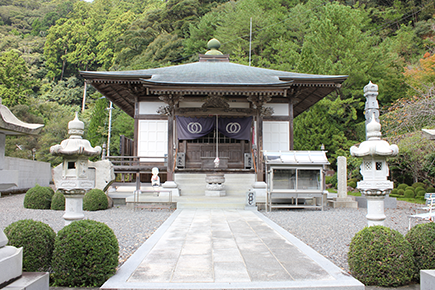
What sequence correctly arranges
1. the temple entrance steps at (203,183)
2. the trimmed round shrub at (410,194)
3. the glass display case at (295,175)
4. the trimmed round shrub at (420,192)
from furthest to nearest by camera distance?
1. the trimmed round shrub at (410,194)
2. the trimmed round shrub at (420,192)
3. the temple entrance steps at (203,183)
4. the glass display case at (295,175)

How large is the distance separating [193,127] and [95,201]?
5721mm

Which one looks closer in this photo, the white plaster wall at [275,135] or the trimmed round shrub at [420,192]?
the white plaster wall at [275,135]

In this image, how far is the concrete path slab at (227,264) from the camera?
320cm

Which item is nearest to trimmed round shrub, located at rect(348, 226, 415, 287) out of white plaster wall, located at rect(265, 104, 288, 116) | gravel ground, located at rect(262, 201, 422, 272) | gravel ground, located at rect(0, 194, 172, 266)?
gravel ground, located at rect(262, 201, 422, 272)

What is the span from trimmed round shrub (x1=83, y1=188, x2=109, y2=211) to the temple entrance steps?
112 inches

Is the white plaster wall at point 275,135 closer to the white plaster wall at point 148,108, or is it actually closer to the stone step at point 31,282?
the white plaster wall at point 148,108

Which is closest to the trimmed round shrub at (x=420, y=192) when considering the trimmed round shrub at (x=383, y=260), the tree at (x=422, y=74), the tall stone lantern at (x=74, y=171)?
the tree at (x=422, y=74)

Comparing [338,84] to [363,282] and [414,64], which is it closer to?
[363,282]

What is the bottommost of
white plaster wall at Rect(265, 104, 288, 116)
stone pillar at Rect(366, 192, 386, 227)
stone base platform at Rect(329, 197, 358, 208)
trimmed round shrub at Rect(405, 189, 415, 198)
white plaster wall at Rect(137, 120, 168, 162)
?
trimmed round shrub at Rect(405, 189, 415, 198)

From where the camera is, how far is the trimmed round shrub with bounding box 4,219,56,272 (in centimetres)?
337

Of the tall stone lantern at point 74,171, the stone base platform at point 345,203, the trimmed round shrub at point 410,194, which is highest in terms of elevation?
the tall stone lantern at point 74,171

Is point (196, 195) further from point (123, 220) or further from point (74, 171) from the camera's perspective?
point (74, 171)

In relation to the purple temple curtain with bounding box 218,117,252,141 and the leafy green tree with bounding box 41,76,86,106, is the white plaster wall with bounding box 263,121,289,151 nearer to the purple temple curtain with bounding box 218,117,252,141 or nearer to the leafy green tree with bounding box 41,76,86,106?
the purple temple curtain with bounding box 218,117,252,141

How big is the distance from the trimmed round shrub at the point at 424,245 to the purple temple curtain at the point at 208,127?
996 cm
